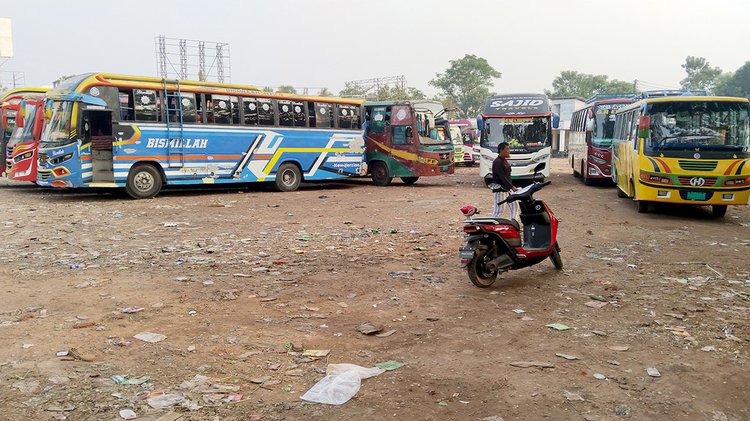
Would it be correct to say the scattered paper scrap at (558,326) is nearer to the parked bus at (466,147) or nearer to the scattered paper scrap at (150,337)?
the scattered paper scrap at (150,337)

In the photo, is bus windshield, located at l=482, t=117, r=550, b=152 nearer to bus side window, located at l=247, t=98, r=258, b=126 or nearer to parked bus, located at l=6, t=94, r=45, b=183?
bus side window, located at l=247, t=98, r=258, b=126

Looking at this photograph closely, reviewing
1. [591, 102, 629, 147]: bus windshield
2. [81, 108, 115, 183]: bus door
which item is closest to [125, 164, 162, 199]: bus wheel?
[81, 108, 115, 183]: bus door

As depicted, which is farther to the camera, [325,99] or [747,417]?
[325,99]

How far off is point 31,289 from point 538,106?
48.5 ft

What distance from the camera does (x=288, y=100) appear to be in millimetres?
16609

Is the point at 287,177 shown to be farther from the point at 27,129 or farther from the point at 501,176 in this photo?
the point at 501,176

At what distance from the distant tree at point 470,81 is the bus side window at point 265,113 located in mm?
50271

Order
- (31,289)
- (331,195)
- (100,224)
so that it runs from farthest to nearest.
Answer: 1. (331,195)
2. (100,224)
3. (31,289)

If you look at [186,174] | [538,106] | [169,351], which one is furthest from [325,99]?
[169,351]

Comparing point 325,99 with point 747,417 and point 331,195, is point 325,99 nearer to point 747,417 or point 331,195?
point 331,195

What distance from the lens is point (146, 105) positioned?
540 inches

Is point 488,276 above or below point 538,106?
below

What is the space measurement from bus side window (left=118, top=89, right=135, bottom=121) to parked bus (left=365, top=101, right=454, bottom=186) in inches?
300

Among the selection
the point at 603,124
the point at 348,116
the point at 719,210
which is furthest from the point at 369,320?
the point at 603,124
